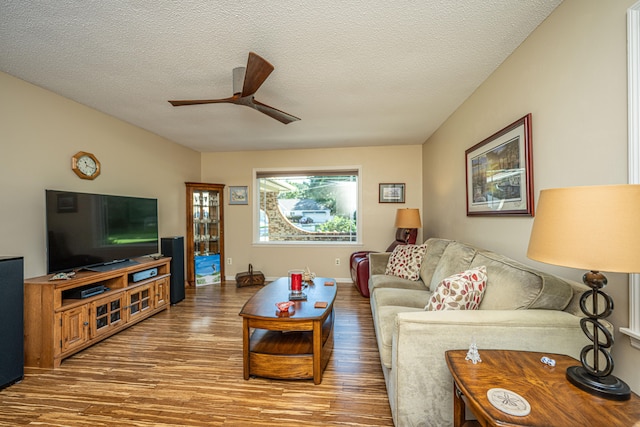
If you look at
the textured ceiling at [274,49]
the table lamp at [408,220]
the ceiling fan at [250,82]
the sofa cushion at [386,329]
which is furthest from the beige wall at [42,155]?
the table lamp at [408,220]

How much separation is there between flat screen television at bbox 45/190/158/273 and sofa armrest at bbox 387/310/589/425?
293cm

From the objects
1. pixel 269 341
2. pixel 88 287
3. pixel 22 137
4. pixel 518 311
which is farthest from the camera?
pixel 88 287

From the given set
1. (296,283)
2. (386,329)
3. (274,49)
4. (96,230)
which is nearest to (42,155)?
(96,230)

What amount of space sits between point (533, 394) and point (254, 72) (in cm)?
216

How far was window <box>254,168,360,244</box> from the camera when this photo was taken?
16.6 feet

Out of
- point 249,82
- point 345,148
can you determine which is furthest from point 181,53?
point 345,148

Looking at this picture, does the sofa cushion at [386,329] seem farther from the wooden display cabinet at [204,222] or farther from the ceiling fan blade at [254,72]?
the wooden display cabinet at [204,222]

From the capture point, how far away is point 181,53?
2047mm

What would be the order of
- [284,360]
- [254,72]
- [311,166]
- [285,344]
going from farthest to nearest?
[311,166]
[285,344]
[284,360]
[254,72]

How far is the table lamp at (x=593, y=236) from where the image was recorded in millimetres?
850

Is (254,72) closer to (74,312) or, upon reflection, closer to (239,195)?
(74,312)

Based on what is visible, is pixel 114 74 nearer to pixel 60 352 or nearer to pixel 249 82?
pixel 249 82

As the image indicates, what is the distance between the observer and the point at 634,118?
3.93 feet

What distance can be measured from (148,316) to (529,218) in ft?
12.9
